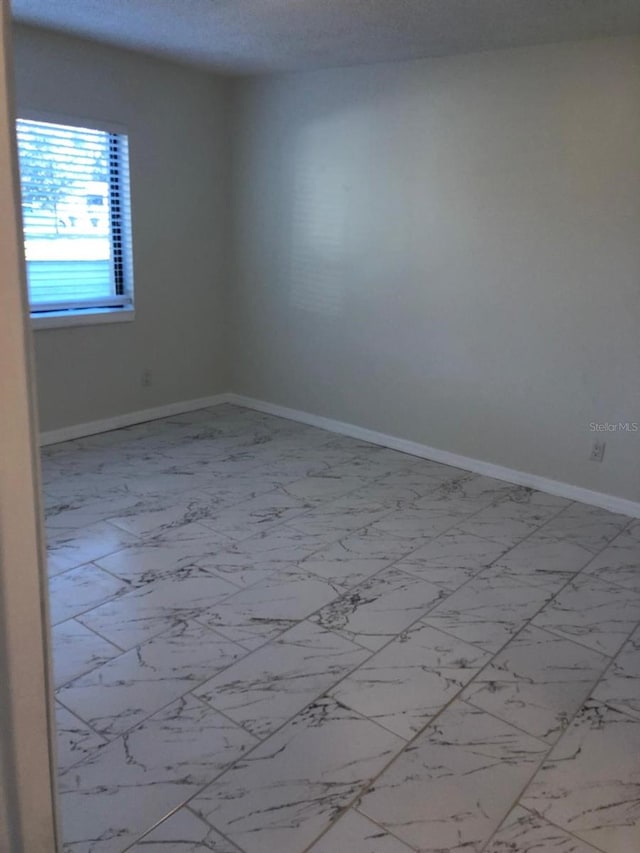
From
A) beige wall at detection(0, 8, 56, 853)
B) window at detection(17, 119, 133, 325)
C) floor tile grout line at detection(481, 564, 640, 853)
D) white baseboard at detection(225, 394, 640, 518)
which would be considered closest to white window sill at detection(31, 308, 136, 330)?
window at detection(17, 119, 133, 325)

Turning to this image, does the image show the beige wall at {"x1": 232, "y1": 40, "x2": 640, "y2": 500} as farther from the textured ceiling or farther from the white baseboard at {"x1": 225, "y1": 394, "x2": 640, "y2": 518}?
the textured ceiling

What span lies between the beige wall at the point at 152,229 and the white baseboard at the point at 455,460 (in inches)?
24.5

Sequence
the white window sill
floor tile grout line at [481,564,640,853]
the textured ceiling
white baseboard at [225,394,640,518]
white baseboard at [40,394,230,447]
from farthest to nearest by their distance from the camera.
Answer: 1. white baseboard at [40,394,230,447]
2. the white window sill
3. white baseboard at [225,394,640,518]
4. the textured ceiling
5. floor tile grout line at [481,564,640,853]

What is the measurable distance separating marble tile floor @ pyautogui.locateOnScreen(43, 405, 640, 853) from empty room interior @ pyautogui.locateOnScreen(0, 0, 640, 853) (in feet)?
0.04

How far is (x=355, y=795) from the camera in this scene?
5.89ft

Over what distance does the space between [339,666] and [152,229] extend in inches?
132

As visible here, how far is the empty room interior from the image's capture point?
1853mm

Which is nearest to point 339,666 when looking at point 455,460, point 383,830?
point 383,830

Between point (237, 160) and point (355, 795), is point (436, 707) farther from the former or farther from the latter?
point (237, 160)

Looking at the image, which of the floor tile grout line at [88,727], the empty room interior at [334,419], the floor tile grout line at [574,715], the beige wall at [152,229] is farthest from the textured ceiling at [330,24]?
the floor tile grout line at [88,727]

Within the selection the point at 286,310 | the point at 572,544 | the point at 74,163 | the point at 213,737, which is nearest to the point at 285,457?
the point at 286,310

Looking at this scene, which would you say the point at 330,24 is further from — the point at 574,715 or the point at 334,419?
the point at 574,715

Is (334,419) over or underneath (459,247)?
underneath

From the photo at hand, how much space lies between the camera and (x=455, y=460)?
4.29m
